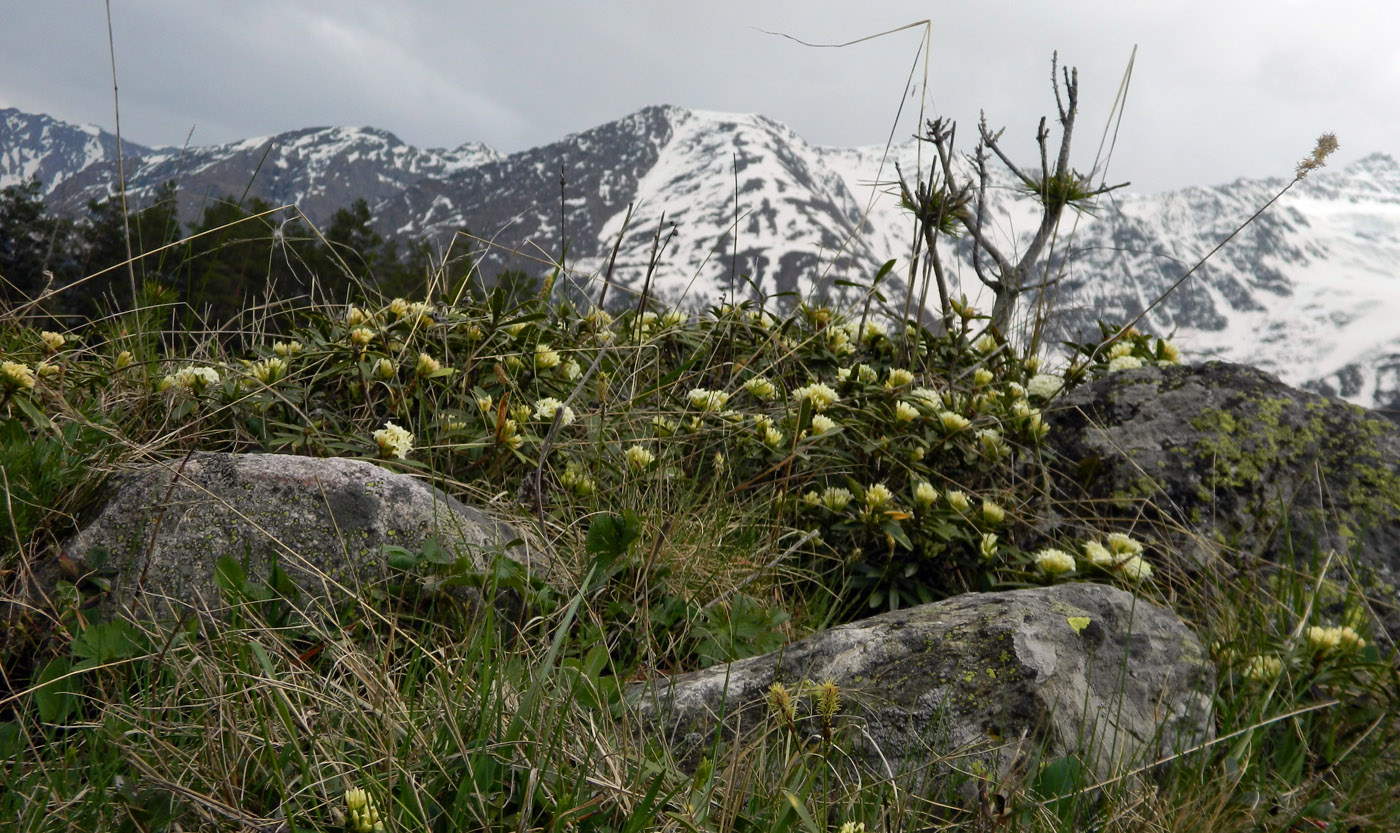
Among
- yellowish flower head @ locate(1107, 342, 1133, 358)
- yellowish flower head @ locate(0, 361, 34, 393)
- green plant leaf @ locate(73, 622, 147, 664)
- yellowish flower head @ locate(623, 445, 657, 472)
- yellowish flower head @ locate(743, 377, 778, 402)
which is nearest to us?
green plant leaf @ locate(73, 622, 147, 664)

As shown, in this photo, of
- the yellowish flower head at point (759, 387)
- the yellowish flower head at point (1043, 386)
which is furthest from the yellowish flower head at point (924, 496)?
the yellowish flower head at point (1043, 386)

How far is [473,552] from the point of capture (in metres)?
2.07

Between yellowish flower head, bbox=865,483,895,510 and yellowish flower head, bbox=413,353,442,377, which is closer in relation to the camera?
yellowish flower head, bbox=865,483,895,510

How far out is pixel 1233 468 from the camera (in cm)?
280

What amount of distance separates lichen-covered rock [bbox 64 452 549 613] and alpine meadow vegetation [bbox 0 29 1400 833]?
8cm

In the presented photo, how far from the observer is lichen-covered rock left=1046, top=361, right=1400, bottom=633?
2596mm

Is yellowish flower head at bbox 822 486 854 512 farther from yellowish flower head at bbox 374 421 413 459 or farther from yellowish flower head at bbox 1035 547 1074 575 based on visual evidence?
yellowish flower head at bbox 374 421 413 459

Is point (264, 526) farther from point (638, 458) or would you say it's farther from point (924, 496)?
point (924, 496)

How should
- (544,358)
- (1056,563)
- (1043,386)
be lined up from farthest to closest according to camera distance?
(1043,386), (544,358), (1056,563)

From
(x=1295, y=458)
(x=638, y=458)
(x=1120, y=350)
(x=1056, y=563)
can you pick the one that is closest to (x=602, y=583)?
(x=638, y=458)

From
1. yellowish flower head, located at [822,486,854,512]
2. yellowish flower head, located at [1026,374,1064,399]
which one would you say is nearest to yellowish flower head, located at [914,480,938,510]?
yellowish flower head, located at [822,486,854,512]

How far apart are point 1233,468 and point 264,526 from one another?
9.85 ft

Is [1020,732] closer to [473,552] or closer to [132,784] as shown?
[473,552]

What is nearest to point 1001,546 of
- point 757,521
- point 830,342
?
point 757,521
